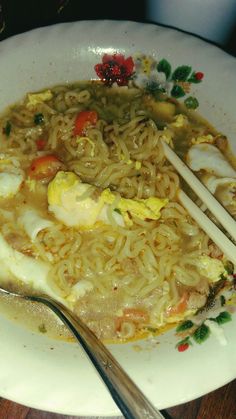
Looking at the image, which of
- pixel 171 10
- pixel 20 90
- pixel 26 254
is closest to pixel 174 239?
pixel 26 254

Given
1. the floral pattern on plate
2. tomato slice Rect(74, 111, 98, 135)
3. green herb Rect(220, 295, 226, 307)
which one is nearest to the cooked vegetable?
tomato slice Rect(74, 111, 98, 135)

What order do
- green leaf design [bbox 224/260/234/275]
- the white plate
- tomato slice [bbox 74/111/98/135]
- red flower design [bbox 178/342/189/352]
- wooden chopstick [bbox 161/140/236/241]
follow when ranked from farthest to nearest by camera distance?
1. tomato slice [bbox 74/111/98/135]
2. green leaf design [bbox 224/260/234/275]
3. wooden chopstick [bbox 161/140/236/241]
4. red flower design [bbox 178/342/189/352]
5. the white plate

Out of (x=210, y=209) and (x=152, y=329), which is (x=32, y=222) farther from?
(x=210, y=209)

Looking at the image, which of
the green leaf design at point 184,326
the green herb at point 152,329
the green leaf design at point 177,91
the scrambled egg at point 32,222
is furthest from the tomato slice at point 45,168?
the green leaf design at point 184,326

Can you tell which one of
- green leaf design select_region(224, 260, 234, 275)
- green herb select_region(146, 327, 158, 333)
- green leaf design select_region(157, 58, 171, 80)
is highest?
green leaf design select_region(157, 58, 171, 80)

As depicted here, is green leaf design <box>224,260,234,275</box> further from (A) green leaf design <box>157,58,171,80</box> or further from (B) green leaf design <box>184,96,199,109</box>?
(A) green leaf design <box>157,58,171,80</box>

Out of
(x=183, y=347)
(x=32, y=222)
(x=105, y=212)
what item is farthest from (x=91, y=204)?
(x=183, y=347)
